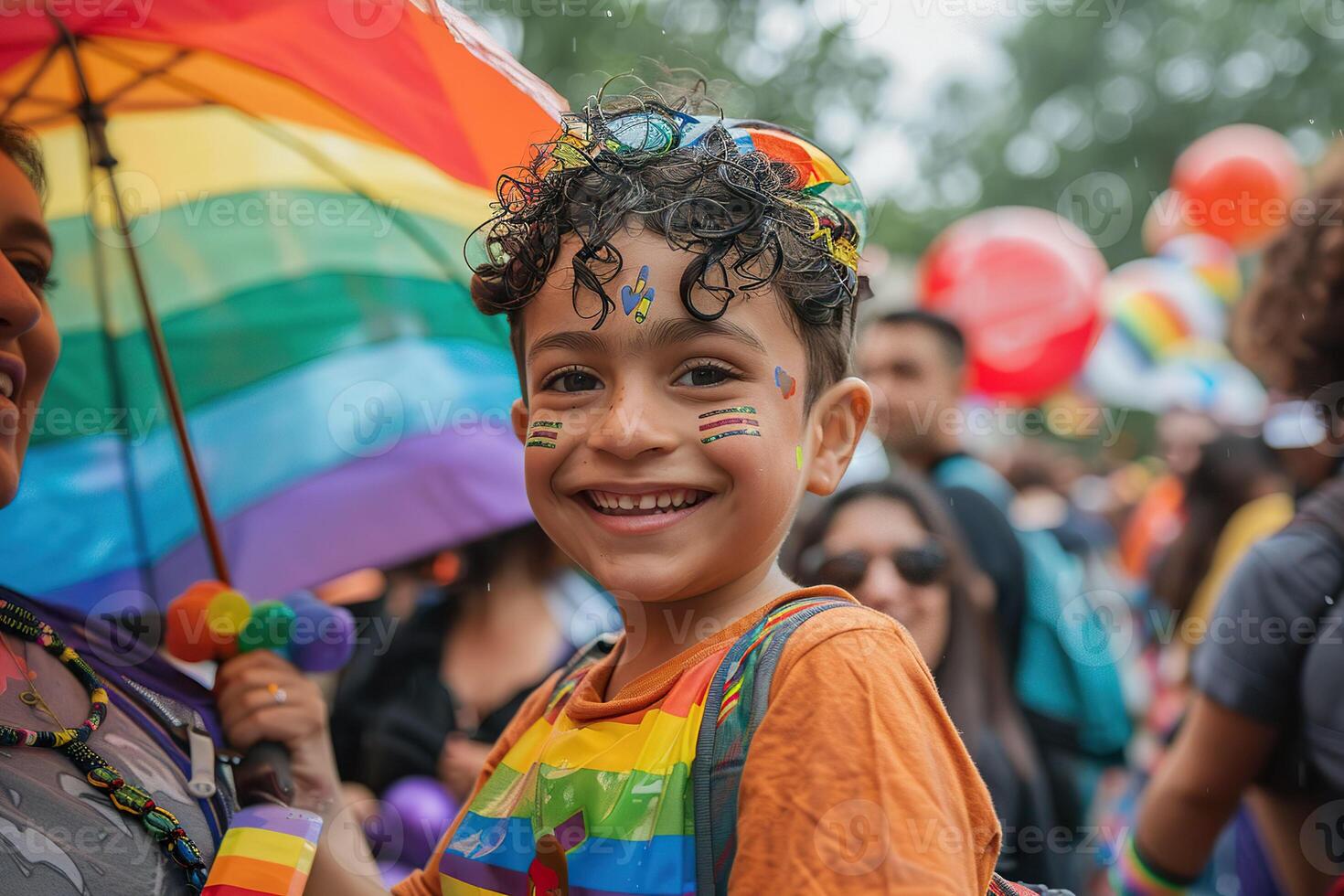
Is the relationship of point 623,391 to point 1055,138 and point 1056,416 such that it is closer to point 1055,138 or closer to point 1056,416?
point 1056,416

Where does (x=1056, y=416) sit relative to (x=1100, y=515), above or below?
above

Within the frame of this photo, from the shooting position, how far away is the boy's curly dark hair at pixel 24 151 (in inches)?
77.6

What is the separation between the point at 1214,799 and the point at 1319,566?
0.59 meters

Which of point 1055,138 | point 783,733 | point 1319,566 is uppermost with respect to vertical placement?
point 1055,138

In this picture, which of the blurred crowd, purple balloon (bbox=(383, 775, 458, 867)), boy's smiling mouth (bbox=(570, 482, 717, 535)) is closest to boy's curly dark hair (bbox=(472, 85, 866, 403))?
boy's smiling mouth (bbox=(570, 482, 717, 535))

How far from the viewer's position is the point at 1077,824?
3922mm

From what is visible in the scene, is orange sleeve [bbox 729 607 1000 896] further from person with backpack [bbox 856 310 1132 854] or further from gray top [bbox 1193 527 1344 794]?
person with backpack [bbox 856 310 1132 854]

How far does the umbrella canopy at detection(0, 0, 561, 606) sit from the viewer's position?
203cm

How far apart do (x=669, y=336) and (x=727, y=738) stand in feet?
1.68

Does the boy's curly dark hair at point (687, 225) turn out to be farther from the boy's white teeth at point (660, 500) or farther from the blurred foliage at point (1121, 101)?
the blurred foliage at point (1121, 101)

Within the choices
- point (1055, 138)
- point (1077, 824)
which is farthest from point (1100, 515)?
point (1055, 138)

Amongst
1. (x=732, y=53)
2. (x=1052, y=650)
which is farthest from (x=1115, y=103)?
(x=1052, y=650)

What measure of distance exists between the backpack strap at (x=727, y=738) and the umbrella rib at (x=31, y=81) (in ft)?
4.84

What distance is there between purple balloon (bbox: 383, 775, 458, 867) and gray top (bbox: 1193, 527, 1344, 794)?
217cm
